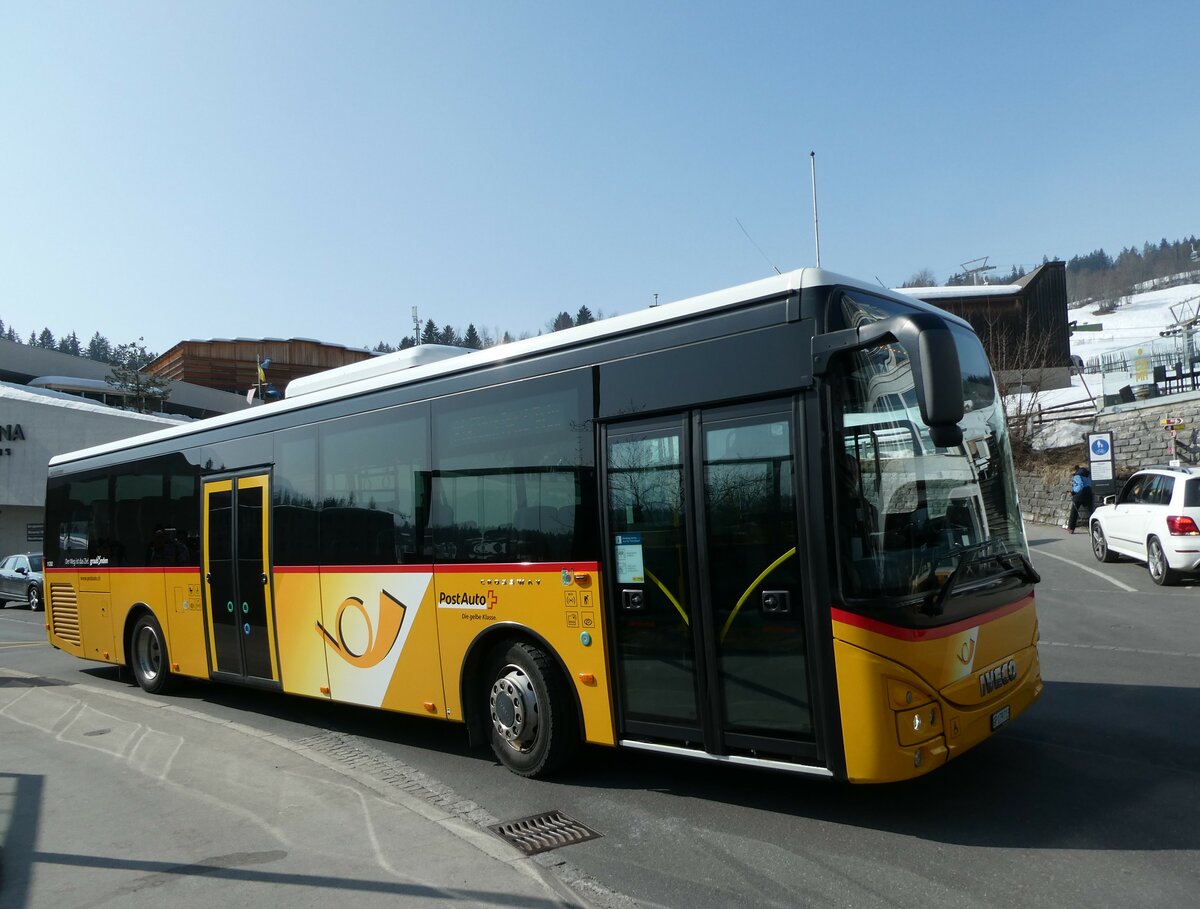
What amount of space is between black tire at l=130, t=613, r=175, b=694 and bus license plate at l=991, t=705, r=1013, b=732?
30.8ft

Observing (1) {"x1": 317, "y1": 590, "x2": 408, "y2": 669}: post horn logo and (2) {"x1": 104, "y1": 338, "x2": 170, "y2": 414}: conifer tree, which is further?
(2) {"x1": 104, "y1": 338, "x2": 170, "y2": 414}: conifer tree

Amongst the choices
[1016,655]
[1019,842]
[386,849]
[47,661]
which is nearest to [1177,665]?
[1016,655]

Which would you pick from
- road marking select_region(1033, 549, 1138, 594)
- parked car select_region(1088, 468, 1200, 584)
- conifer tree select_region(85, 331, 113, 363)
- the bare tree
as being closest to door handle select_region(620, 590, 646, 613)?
road marking select_region(1033, 549, 1138, 594)

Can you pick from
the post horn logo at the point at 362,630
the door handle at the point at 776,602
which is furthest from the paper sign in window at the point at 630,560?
the post horn logo at the point at 362,630

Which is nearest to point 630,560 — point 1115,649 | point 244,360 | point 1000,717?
point 1000,717

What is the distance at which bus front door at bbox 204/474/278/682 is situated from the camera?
923cm

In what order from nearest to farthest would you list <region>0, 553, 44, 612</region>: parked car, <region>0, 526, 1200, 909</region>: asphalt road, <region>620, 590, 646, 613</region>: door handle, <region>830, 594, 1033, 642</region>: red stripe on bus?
<region>0, 526, 1200, 909</region>: asphalt road → <region>830, 594, 1033, 642</region>: red stripe on bus → <region>620, 590, 646, 613</region>: door handle → <region>0, 553, 44, 612</region>: parked car

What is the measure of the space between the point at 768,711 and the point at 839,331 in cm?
218

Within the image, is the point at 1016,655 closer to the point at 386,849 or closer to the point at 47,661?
the point at 386,849

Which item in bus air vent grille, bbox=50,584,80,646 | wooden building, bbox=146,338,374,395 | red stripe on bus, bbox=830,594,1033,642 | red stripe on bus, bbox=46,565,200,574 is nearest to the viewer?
red stripe on bus, bbox=830,594,1033,642

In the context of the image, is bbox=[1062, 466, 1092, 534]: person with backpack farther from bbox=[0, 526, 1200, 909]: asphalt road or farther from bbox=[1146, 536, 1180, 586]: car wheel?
bbox=[0, 526, 1200, 909]: asphalt road

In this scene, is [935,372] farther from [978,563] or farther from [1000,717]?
[1000,717]

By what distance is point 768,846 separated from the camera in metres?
5.04

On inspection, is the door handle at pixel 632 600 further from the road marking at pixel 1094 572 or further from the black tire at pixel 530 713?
the road marking at pixel 1094 572
